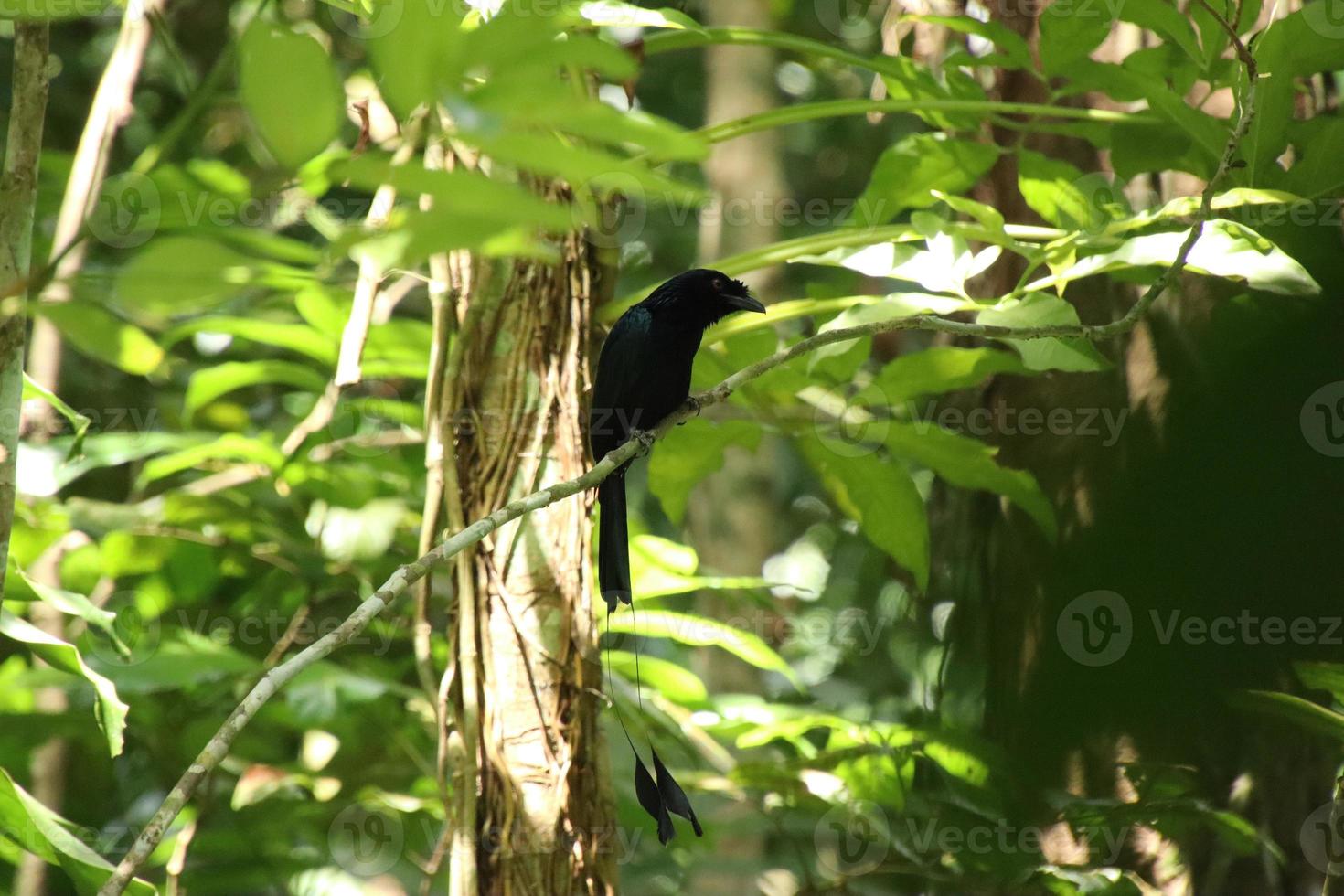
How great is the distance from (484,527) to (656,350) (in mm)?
1333

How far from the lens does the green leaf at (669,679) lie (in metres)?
2.41

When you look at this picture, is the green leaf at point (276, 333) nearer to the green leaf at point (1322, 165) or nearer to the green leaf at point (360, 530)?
the green leaf at point (360, 530)

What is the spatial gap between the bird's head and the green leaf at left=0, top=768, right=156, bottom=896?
1733 mm

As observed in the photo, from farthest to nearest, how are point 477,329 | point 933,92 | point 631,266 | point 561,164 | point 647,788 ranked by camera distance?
point 631,266 → point 933,92 → point 477,329 → point 647,788 → point 561,164

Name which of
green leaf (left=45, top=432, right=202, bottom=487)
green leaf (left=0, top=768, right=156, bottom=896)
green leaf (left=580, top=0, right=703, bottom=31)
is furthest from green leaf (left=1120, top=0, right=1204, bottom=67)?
green leaf (left=45, top=432, right=202, bottom=487)

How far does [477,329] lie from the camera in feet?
6.64

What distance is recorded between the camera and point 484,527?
145 centimetres

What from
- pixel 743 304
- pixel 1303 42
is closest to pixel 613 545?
pixel 743 304

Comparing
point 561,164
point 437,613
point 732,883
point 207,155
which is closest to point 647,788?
point 561,164

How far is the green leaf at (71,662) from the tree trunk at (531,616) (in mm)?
544

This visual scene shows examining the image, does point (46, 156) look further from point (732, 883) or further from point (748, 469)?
point (732, 883)

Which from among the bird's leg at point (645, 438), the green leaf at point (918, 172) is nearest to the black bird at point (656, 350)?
the bird's leg at point (645, 438)

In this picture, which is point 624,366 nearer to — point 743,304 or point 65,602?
point 743,304

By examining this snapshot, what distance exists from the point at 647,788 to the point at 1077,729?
4.16ft
